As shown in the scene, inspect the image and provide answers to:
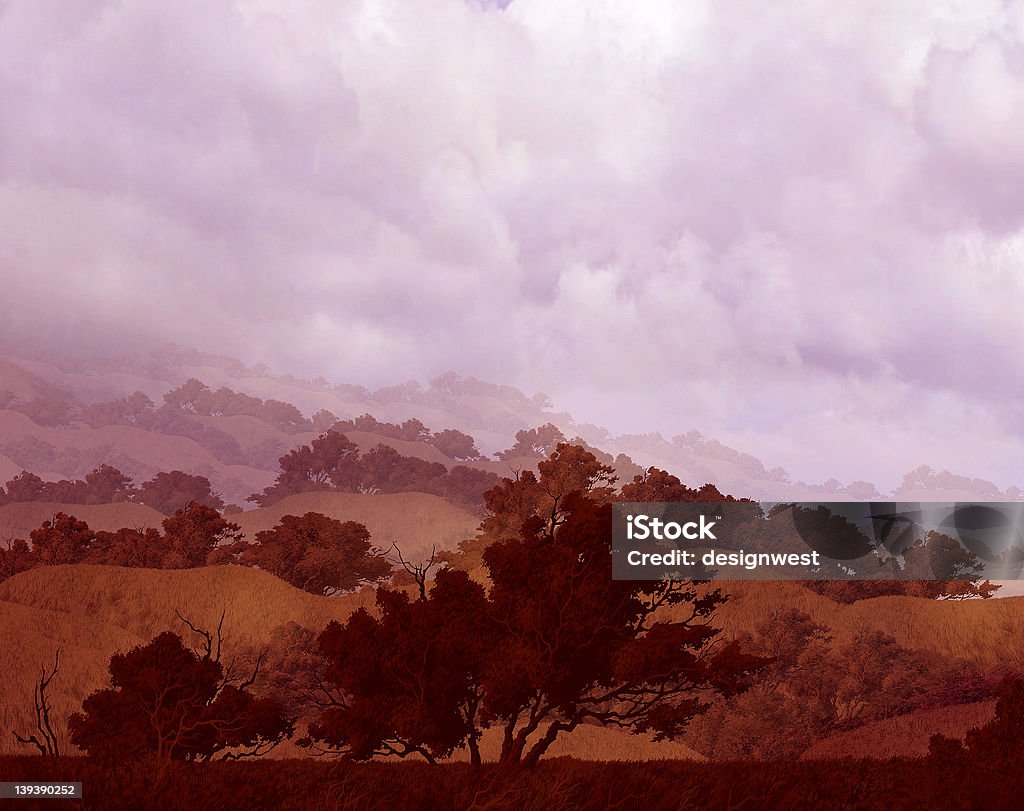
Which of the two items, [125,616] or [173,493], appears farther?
[173,493]

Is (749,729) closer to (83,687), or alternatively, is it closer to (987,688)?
(987,688)

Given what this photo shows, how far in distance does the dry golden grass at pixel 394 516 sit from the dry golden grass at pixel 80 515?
17022 mm

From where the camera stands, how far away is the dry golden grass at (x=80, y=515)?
162 m

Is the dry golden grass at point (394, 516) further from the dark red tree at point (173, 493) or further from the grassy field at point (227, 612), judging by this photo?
the grassy field at point (227, 612)

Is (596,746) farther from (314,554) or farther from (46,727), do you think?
(314,554)

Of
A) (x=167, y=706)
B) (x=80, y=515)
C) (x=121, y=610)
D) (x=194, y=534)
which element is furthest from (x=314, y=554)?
(x=80, y=515)

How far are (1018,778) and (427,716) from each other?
13652 millimetres

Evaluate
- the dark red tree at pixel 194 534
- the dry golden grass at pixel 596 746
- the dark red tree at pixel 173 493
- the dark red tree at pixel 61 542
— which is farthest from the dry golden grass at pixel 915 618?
the dark red tree at pixel 173 493

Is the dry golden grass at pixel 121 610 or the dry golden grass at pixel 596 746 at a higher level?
the dry golden grass at pixel 121 610

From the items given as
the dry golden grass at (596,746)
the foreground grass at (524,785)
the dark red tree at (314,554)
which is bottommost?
the dry golden grass at (596,746)

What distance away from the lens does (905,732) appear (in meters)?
45.2

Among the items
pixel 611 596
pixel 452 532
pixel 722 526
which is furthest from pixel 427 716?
pixel 452 532

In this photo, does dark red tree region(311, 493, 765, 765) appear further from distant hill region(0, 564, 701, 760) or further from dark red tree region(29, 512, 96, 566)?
dark red tree region(29, 512, 96, 566)

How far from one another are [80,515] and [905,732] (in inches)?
6102
